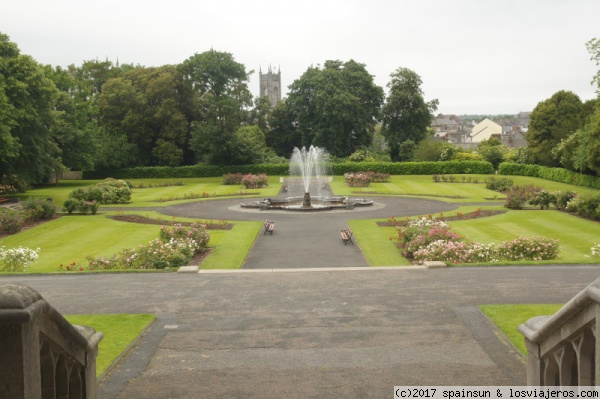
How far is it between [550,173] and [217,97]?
37172 mm

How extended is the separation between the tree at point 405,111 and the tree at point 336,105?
2089mm

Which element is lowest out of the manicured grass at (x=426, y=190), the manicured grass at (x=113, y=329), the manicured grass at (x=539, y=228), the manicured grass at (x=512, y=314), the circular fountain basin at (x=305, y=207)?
the manicured grass at (x=426, y=190)

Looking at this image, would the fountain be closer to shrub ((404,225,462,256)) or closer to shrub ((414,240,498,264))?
shrub ((404,225,462,256))

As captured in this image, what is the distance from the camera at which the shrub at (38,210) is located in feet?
103

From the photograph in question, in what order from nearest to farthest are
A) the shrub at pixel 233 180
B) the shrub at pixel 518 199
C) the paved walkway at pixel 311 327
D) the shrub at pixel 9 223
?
1. the paved walkway at pixel 311 327
2. the shrub at pixel 9 223
3. the shrub at pixel 518 199
4. the shrub at pixel 233 180

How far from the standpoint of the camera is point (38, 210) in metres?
31.8

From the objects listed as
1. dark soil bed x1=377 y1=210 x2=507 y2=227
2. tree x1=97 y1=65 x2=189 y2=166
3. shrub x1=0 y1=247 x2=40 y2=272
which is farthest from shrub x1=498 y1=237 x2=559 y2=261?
tree x1=97 y1=65 x2=189 y2=166

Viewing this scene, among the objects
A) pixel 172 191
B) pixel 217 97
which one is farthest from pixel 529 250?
pixel 217 97

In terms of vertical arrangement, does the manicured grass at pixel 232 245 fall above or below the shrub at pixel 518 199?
below

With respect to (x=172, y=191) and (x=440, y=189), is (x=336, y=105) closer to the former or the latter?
(x=440, y=189)

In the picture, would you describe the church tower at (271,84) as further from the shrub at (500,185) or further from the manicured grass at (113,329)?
the manicured grass at (113,329)

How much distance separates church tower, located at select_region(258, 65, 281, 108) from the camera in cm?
15125

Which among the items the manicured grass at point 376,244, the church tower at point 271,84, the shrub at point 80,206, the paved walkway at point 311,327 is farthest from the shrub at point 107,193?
the church tower at point 271,84

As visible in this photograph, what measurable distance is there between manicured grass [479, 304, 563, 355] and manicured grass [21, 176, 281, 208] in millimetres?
32927
